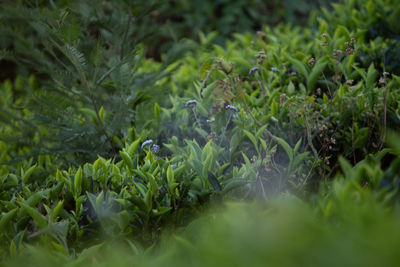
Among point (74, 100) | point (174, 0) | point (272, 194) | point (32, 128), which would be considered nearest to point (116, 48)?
point (74, 100)

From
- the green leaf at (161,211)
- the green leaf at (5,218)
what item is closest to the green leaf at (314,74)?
the green leaf at (161,211)

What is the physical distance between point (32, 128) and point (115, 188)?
5.94ft

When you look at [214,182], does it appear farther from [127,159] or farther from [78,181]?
[78,181]

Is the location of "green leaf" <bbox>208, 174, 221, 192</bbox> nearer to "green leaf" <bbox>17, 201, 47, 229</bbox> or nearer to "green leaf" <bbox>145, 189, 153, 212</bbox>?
"green leaf" <bbox>145, 189, 153, 212</bbox>

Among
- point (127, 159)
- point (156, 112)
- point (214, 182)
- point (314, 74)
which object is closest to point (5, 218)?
point (127, 159)

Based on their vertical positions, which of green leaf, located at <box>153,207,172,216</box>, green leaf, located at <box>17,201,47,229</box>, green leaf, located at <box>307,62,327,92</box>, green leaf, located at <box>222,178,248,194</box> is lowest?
green leaf, located at <box>153,207,172,216</box>

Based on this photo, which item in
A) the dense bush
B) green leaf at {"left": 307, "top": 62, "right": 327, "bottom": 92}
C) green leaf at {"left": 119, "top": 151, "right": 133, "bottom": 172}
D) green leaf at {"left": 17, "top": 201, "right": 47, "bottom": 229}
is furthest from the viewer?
green leaf at {"left": 307, "top": 62, "right": 327, "bottom": 92}

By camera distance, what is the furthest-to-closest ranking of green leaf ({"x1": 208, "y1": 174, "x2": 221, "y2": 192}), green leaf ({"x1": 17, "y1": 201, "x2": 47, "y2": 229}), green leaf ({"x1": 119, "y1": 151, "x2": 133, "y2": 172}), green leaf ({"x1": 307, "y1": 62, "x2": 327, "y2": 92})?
1. green leaf ({"x1": 307, "y1": 62, "x2": 327, "y2": 92})
2. green leaf ({"x1": 119, "y1": 151, "x2": 133, "y2": 172})
3. green leaf ({"x1": 208, "y1": 174, "x2": 221, "y2": 192})
4. green leaf ({"x1": 17, "y1": 201, "x2": 47, "y2": 229})

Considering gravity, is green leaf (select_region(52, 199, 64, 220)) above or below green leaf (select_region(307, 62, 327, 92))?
below

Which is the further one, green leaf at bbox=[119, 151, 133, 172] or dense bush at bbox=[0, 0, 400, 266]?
green leaf at bbox=[119, 151, 133, 172]

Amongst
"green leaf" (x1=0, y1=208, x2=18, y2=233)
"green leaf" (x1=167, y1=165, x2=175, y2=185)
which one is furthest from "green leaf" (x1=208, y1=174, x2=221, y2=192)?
"green leaf" (x1=0, y1=208, x2=18, y2=233)

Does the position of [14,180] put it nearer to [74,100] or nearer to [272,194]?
[74,100]

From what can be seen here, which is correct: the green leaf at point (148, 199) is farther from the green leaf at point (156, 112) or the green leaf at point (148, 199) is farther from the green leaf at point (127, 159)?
the green leaf at point (156, 112)

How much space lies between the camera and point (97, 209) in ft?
5.62
